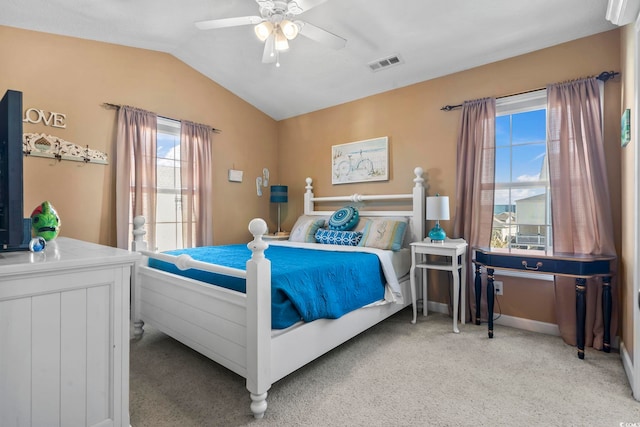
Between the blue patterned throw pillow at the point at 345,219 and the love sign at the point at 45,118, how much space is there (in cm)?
288

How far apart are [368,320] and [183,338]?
144 centimetres

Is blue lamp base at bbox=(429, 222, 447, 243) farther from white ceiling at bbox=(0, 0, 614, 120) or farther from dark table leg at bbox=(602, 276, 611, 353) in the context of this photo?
white ceiling at bbox=(0, 0, 614, 120)

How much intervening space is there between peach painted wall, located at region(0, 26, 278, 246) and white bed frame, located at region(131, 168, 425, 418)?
76 centimetres

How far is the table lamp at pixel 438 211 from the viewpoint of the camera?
3049 mm

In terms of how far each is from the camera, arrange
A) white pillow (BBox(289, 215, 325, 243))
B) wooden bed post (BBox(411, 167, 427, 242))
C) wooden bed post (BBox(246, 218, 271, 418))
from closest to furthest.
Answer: wooden bed post (BBox(246, 218, 271, 418)) < wooden bed post (BBox(411, 167, 427, 242)) < white pillow (BBox(289, 215, 325, 243))

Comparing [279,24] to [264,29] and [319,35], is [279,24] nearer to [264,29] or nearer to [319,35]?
[264,29]

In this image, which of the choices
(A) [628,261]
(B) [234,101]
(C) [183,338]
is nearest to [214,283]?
(C) [183,338]

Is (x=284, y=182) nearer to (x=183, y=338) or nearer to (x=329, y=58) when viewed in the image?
(x=329, y=58)

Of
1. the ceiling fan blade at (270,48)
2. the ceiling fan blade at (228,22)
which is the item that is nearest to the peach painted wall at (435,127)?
the ceiling fan blade at (270,48)

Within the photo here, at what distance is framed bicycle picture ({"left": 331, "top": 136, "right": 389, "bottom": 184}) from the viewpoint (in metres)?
3.88

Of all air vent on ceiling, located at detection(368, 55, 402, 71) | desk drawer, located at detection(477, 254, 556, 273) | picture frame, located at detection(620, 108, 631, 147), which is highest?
air vent on ceiling, located at detection(368, 55, 402, 71)

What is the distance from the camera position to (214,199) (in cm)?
416

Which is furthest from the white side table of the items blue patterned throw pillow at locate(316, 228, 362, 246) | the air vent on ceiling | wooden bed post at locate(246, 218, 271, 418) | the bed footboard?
the air vent on ceiling

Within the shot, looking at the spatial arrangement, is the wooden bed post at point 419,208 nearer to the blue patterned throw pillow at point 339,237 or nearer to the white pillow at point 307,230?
the blue patterned throw pillow at point 339,237
